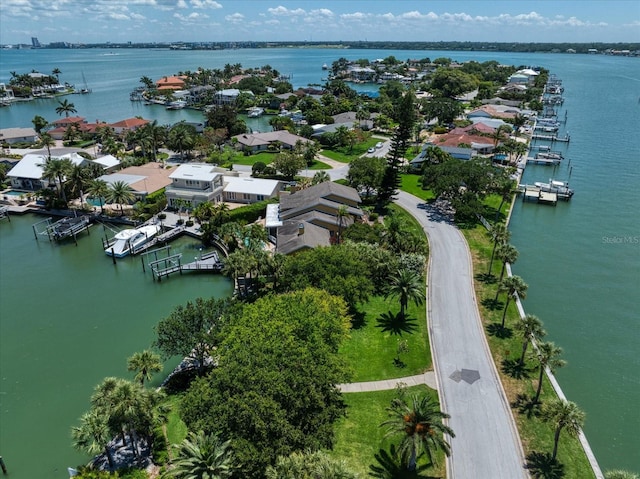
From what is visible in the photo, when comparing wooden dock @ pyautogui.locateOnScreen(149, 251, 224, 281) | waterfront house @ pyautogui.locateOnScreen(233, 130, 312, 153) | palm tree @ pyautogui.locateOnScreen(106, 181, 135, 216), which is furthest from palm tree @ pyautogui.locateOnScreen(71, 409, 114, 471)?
waterfront house @ pyautogui.locateOnScreen(233, 130, 312, 153)

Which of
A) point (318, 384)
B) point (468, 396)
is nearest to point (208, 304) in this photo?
point (318, 384)

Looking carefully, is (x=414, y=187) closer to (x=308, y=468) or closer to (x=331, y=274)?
(x=331, y=274)

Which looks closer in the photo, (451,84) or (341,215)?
(341,215)

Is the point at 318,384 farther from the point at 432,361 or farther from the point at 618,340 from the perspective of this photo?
the point at 618,340

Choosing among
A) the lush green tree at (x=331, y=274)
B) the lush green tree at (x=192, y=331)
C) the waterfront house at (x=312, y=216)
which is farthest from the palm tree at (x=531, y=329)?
the lush green tree at (x=192, y=331)

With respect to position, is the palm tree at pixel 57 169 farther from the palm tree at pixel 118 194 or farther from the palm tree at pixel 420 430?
the palm tree at pixel 420 430

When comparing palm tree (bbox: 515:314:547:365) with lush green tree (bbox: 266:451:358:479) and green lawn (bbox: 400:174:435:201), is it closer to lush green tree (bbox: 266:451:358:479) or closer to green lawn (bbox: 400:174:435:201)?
lush green tree (bbox: 266:451:358:479)

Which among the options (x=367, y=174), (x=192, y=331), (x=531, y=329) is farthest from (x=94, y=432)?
(x=367, y=174)
